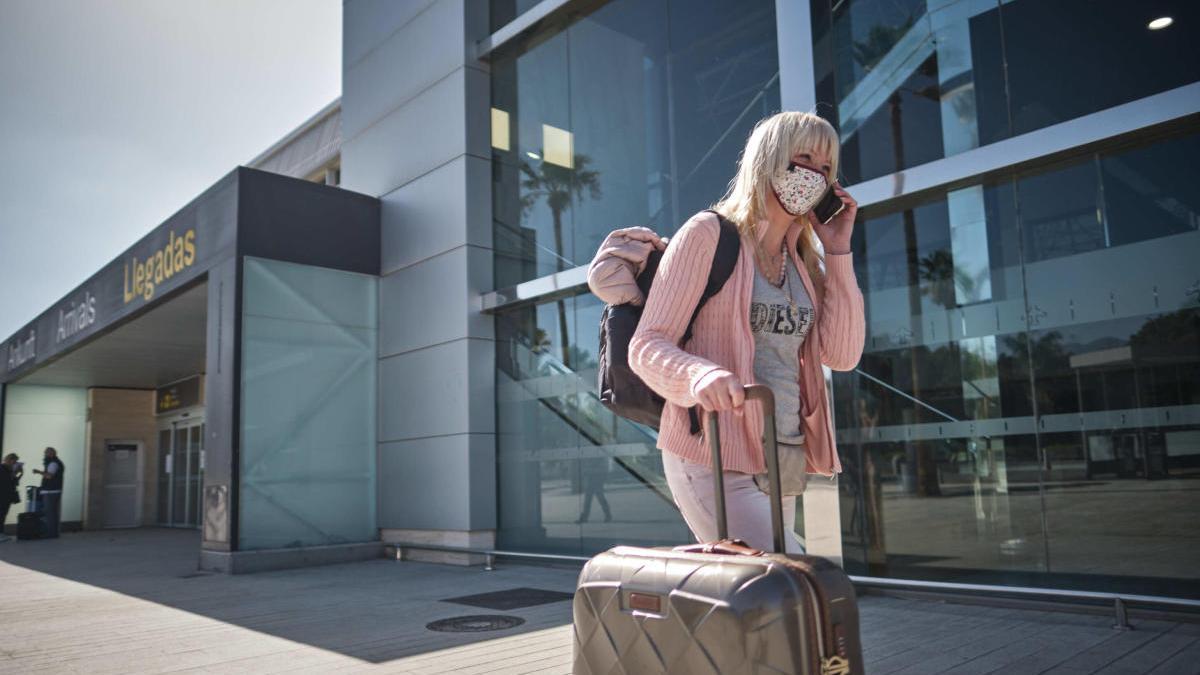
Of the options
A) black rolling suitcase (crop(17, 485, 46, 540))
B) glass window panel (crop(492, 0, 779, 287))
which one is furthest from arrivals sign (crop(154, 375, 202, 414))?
glass window panel (crop(492, 0, 779, 287))

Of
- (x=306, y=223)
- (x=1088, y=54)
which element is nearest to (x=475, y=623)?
(x=1088, y=54)

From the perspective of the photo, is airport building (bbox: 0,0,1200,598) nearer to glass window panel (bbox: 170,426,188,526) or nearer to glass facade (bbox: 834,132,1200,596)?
glass facade (bbox: 834,132,1200,596)

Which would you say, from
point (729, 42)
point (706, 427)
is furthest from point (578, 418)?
point (706, 427)

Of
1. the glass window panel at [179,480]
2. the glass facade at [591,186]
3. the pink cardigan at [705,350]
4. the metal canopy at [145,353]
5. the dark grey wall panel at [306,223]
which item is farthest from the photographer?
the glass window panel at [179,480]

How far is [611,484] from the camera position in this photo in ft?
26.0

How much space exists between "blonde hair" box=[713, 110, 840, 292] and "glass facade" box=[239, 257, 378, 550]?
8.03 meters

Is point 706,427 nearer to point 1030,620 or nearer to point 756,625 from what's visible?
point 756,625

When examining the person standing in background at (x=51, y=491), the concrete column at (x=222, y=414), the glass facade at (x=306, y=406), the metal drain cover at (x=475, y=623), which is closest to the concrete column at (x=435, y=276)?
the glass facade at (x=306, y=406)

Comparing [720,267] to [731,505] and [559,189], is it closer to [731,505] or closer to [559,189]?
[731,505]

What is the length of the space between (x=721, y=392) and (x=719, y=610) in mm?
402

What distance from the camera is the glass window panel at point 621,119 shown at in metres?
7.18

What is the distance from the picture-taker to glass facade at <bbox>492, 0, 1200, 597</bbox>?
16.1 feet

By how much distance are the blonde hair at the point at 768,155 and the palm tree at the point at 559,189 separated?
6431mm

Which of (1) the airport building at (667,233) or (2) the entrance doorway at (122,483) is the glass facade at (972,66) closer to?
(1) the airport building at (667,233)
